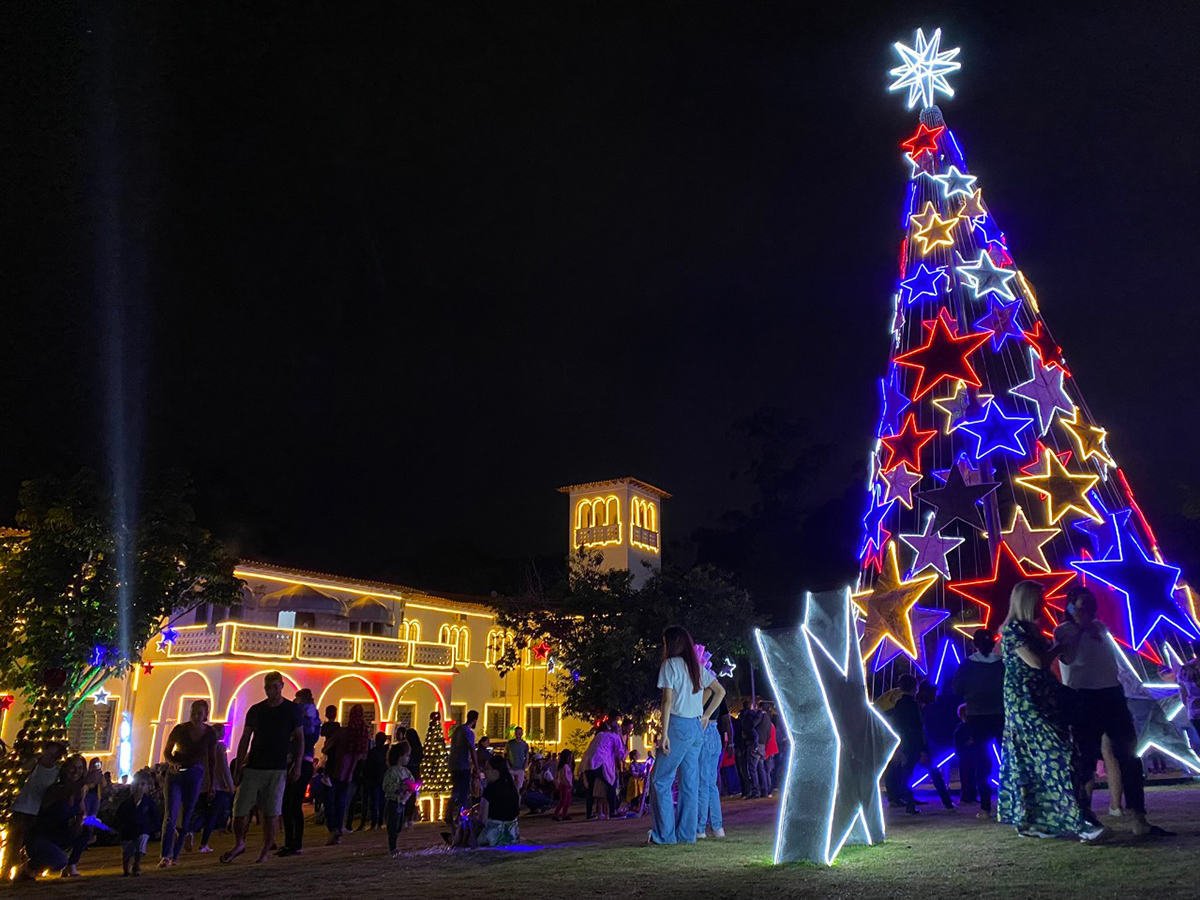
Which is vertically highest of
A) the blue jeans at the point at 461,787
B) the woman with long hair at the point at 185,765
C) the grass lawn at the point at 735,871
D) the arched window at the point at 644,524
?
the arched window at the point at 644,524

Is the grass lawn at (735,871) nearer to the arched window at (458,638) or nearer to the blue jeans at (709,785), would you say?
the blue jeans at (709,785)

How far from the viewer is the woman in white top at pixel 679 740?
7188mm

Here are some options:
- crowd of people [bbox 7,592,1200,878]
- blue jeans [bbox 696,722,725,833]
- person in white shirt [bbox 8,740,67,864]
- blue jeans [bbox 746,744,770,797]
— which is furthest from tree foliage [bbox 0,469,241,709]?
blue jeans [bbox 696,722,725,833]

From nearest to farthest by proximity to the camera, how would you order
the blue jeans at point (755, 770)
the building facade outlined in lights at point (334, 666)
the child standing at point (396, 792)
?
the child standing at point (396, 792), the blue jeans at point (755, 770), the building facade outlined in lights at point (334, 666)

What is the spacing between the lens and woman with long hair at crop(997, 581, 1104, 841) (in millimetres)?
6250

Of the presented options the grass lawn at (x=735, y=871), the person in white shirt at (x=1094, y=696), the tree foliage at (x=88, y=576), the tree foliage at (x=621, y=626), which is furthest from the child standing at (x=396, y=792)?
the tree foliage at (x=621, y=626)

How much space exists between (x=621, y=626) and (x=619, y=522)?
15.0 metres

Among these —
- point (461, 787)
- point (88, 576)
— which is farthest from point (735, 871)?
point (88, 576)

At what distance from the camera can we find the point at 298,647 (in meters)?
26.4

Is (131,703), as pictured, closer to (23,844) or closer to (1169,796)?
(23,844)

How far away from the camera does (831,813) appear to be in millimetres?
6020

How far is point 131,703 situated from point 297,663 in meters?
4.58

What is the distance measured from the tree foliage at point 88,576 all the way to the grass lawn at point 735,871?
27.3 ft

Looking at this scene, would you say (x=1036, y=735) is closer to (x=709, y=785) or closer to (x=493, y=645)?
(x=709, y=785)
